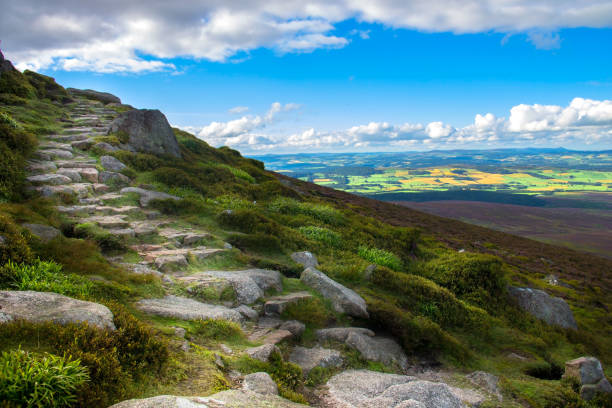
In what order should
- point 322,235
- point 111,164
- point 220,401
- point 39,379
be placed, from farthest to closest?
point 111,164 < point 322,235 < point 220,401 < point 39,379

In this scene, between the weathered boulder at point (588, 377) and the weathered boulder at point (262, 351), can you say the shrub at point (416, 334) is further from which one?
the weathered boulder at point (262, 351)

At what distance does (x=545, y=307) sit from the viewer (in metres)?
13.9

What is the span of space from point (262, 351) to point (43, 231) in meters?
6.91

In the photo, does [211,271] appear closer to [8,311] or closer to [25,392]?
[8,311]

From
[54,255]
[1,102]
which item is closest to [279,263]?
[54,255]

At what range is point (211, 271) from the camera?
9906 mm

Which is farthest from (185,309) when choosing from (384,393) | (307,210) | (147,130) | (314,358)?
(147,130)

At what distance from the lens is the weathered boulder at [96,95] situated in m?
40.7

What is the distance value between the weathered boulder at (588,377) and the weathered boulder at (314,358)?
20.9ft

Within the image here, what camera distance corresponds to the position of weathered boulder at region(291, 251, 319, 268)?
12.5 metres

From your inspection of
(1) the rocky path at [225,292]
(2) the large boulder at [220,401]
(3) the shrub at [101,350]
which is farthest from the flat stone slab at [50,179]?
(2) the large boulder at [220,401]

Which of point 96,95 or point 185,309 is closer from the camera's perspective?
point 185,309

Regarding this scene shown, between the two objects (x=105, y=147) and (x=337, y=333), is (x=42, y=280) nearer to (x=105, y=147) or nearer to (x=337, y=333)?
(x=337, y=333)

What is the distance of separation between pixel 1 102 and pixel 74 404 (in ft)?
94.7
